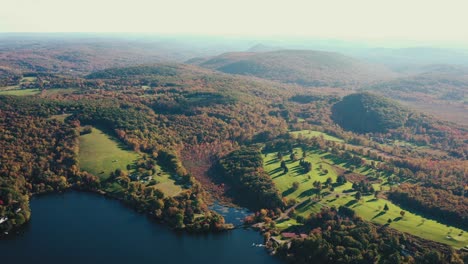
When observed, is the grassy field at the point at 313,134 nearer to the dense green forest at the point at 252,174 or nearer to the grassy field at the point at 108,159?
the dense green forest at the point at 252,174

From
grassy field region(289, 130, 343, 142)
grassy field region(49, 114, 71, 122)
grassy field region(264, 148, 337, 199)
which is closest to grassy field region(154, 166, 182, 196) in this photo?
grassy field region(264, 148, 337, 199)

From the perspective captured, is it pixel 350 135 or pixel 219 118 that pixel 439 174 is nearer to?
pixel 350 135

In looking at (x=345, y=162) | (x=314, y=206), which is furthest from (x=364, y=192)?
(x=345, y=162)

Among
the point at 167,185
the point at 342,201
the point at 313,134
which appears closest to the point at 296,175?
the point at 342,201

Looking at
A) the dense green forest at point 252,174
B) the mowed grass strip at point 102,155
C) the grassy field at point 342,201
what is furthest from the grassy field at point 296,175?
the mowed grass strip at point 102,155

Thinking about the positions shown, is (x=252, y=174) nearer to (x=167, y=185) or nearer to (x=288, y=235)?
(x=167, y=185)

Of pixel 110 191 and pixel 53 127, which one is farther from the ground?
pixel 53 127

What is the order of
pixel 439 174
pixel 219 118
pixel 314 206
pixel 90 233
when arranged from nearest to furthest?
pixel 90 233 → pixel 314 206 → pixel 439 174 → pixel 219 118
